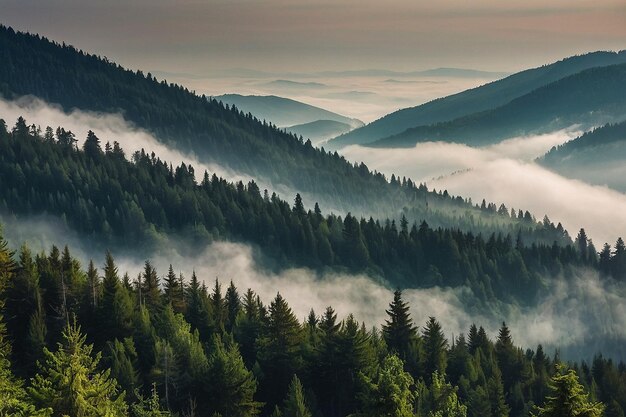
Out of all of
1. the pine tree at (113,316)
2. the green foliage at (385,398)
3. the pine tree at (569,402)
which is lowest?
the pine tree at (113,316)

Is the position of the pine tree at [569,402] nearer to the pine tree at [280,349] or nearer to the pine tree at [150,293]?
the pine tree at [280,349]

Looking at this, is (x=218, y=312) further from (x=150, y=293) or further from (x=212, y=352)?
(x=212, y=352)

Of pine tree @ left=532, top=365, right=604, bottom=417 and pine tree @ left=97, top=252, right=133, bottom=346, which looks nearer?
pine tree @ left=532, top=365, right=604, bottom=417

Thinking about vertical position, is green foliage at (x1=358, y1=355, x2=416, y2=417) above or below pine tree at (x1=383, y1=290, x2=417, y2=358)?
above

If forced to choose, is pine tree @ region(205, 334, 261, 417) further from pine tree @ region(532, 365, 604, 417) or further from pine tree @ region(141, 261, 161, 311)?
pine tree @ region(532, 365, 604, 417)

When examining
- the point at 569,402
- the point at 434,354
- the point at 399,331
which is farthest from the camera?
the point at 399,331

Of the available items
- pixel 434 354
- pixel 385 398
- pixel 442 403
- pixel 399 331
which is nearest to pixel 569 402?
pixel 385 398

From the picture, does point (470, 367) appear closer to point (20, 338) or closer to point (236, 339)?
point (236, 339)

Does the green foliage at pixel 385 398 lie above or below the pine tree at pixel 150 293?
above

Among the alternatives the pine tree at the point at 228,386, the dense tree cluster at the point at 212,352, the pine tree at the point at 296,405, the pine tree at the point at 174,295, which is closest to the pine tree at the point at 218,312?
the dense tree cluster at the point at 212,352

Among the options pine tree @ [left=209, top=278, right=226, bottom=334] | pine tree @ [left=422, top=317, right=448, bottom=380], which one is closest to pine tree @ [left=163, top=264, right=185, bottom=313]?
pine tree @ [left=209, top=278, right=226, bottom=334]

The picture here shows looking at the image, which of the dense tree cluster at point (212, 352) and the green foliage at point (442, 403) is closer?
the green foliage at point (442, 403)

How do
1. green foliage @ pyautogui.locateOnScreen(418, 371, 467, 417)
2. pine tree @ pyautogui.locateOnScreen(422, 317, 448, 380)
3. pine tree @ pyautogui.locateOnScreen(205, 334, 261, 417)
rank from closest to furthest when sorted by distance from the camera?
green foliage @ pyautogui.locateOnScreen(418, 371, 467, 417) → pine tree @ pyautogui.locateOnScreen(205, 334, 261, 417) → pine tree @ pyautogui.locateOnScreen(422, 317, 448, 380)

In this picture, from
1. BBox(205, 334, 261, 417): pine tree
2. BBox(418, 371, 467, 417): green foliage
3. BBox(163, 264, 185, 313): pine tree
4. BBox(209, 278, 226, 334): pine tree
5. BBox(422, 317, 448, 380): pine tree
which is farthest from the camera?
BBox(422, 317, 448, 380): pine tree
